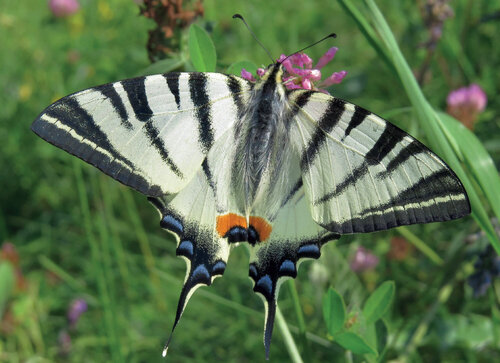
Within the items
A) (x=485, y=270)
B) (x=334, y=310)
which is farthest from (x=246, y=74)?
(x=485, y=270)

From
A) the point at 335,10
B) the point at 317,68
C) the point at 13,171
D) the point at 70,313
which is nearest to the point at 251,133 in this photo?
the point at 317,68

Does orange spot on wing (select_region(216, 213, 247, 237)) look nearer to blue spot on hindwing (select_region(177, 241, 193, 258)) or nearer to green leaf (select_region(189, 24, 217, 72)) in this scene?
blue spot on hindwing (select_region(177, 241, 193, 258))

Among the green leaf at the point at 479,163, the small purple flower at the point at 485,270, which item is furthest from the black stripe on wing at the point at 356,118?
the small purple flower at the point at 485,270

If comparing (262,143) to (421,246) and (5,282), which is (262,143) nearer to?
(421,246)

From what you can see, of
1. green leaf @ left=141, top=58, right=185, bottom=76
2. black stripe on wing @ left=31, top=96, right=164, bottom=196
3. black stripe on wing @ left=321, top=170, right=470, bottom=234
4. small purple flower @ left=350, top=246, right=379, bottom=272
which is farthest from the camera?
small purple flower @ left=350, top=246, right=379, bottom=272

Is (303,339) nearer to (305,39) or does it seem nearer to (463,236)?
(463,236)

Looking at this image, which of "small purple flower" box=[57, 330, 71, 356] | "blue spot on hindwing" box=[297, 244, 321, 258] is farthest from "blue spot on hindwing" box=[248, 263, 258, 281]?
"small purple flower" box=[57, 330, 71, 356]

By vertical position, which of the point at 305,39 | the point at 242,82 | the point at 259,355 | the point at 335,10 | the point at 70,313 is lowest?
the point at 70,313
